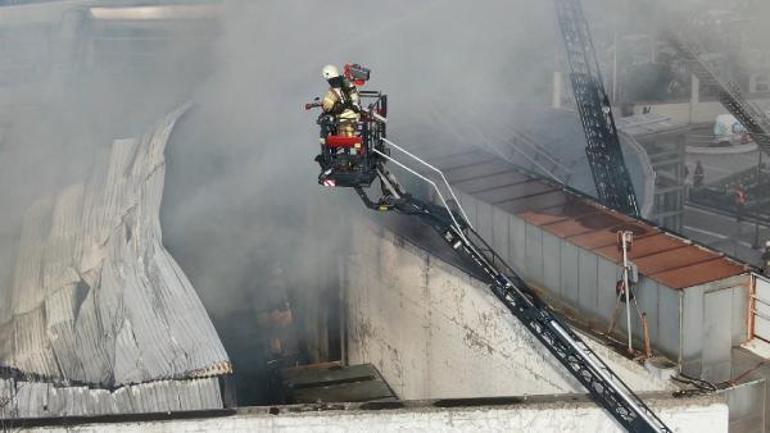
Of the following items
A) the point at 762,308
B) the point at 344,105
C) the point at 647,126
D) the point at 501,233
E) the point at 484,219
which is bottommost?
the point at 762,308

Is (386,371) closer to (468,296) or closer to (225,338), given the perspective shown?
(225,338)

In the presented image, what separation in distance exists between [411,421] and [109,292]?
3808mm

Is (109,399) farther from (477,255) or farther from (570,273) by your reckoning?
(570,273)

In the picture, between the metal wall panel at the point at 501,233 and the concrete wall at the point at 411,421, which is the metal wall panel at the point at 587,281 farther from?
the metal wall panel at the point at 501,233

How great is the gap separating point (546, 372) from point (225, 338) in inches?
220

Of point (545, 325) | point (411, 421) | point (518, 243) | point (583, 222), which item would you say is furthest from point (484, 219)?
point (411, 421)

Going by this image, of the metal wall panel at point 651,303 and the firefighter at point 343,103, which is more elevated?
the firefighter at point 343,103

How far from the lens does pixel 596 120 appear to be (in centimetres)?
1328

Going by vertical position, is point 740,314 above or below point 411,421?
above

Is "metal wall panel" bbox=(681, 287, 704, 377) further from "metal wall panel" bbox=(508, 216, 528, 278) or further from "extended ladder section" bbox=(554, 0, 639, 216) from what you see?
"extended ladder section" bbox=(554, 0, 639, 216)

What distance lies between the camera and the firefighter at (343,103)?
26.3ft

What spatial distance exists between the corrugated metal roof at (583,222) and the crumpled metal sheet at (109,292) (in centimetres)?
357

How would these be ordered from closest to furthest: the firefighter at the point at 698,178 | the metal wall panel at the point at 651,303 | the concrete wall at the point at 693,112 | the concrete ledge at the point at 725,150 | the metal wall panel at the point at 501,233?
the metal wall panel at the point at 651,303 → the metal wall panel at the point at 501,233 → the firefighter at the point at 698,178 → the concrete ledge at the point at 725,150 → the concrete wall at the point at 693,112

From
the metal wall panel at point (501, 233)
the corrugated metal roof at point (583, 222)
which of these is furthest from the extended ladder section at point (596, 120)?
the metal wall panel at point (501, 233)
